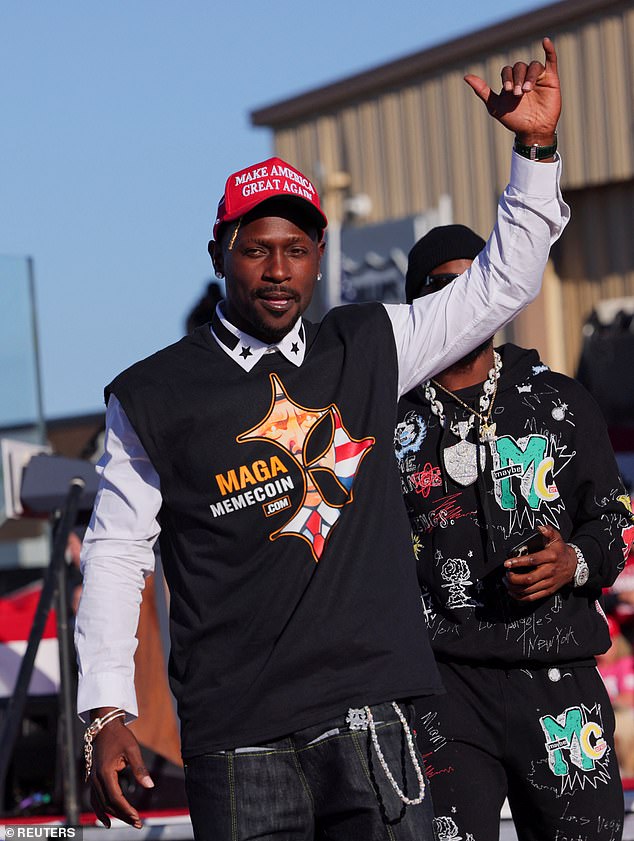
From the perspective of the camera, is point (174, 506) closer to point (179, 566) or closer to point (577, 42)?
point (179, 566)

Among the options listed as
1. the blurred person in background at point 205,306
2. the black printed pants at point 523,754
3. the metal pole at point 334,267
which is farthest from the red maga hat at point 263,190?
the metal pole at point 334,267

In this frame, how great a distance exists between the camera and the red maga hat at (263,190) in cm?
286

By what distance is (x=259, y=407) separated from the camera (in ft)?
9.13

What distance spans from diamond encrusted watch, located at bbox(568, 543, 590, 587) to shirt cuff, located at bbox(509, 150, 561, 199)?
87 cm

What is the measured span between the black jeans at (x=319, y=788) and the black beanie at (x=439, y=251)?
52.7 inches

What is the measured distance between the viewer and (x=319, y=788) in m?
2.68

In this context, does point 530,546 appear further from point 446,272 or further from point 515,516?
point 446,272

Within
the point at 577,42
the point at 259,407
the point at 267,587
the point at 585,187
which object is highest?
the point at 577,42

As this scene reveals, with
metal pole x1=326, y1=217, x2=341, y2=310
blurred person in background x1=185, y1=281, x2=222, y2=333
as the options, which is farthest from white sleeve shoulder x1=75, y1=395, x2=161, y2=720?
metal pole x1=326, y1=217, x2=341, y2=310

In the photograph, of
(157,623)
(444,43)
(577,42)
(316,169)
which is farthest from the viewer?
(316,169)

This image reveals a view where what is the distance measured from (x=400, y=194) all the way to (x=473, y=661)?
562 inches

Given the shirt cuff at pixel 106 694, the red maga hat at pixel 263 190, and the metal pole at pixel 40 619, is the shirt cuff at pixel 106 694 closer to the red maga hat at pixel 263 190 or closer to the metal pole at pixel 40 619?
the red maga hat at pixel 263 190

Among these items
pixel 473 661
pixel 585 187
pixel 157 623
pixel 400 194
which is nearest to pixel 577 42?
pixel 585 187

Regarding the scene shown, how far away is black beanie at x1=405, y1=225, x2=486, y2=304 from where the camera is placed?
143 inches
